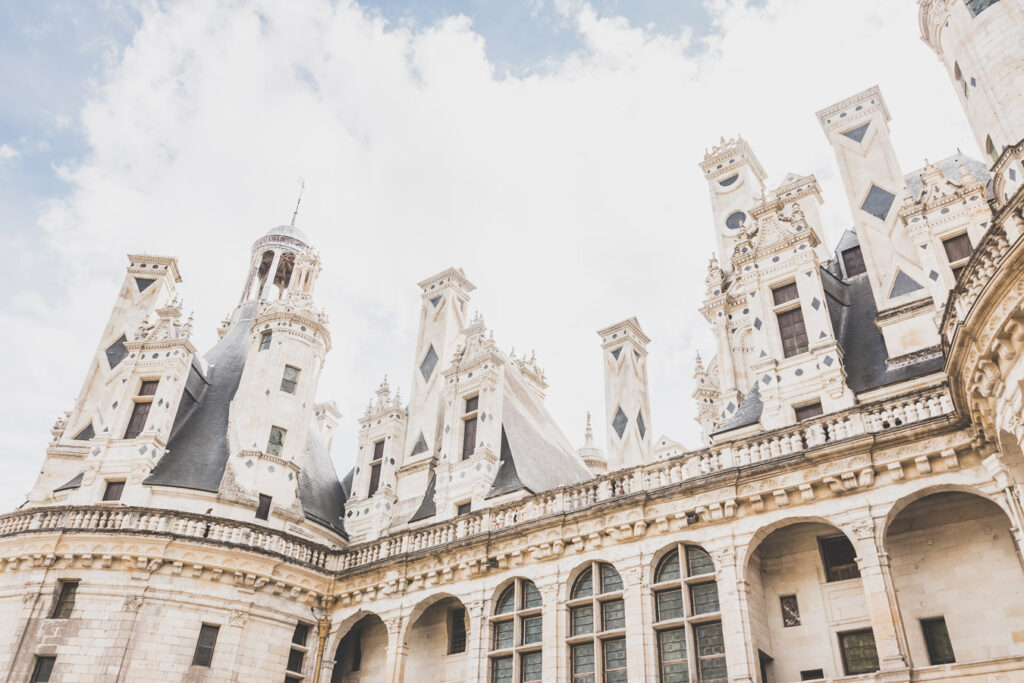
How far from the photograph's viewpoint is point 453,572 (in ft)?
66.5

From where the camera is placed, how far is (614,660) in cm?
1717

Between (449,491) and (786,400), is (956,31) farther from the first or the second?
(449,491)

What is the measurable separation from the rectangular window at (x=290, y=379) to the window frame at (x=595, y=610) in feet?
42.0

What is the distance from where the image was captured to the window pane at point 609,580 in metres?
17.8

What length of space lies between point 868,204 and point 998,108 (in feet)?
11.9

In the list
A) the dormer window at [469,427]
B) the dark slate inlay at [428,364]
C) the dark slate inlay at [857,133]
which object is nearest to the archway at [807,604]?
the dormer window at [469,427]

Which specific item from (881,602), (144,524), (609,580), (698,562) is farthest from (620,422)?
(144,524)

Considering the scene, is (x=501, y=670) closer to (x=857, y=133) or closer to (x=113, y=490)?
(x=113, y=490)

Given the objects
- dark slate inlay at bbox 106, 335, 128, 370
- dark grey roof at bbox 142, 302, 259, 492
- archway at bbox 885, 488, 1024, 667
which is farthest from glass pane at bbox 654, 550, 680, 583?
dark slate inlay at bbox 106, 335, 128, 370

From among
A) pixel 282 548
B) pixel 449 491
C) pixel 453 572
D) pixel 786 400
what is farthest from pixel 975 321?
pixel 282 548

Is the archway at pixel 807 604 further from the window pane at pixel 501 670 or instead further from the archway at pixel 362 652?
the archway at pixel 362 652

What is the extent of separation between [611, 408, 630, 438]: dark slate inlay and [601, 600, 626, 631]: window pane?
10.4 m

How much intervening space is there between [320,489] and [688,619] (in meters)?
15.1

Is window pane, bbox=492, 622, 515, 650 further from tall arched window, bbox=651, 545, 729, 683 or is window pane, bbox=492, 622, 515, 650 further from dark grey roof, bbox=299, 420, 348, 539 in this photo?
dark grey roof, bbox=299, 420, 348, 539
